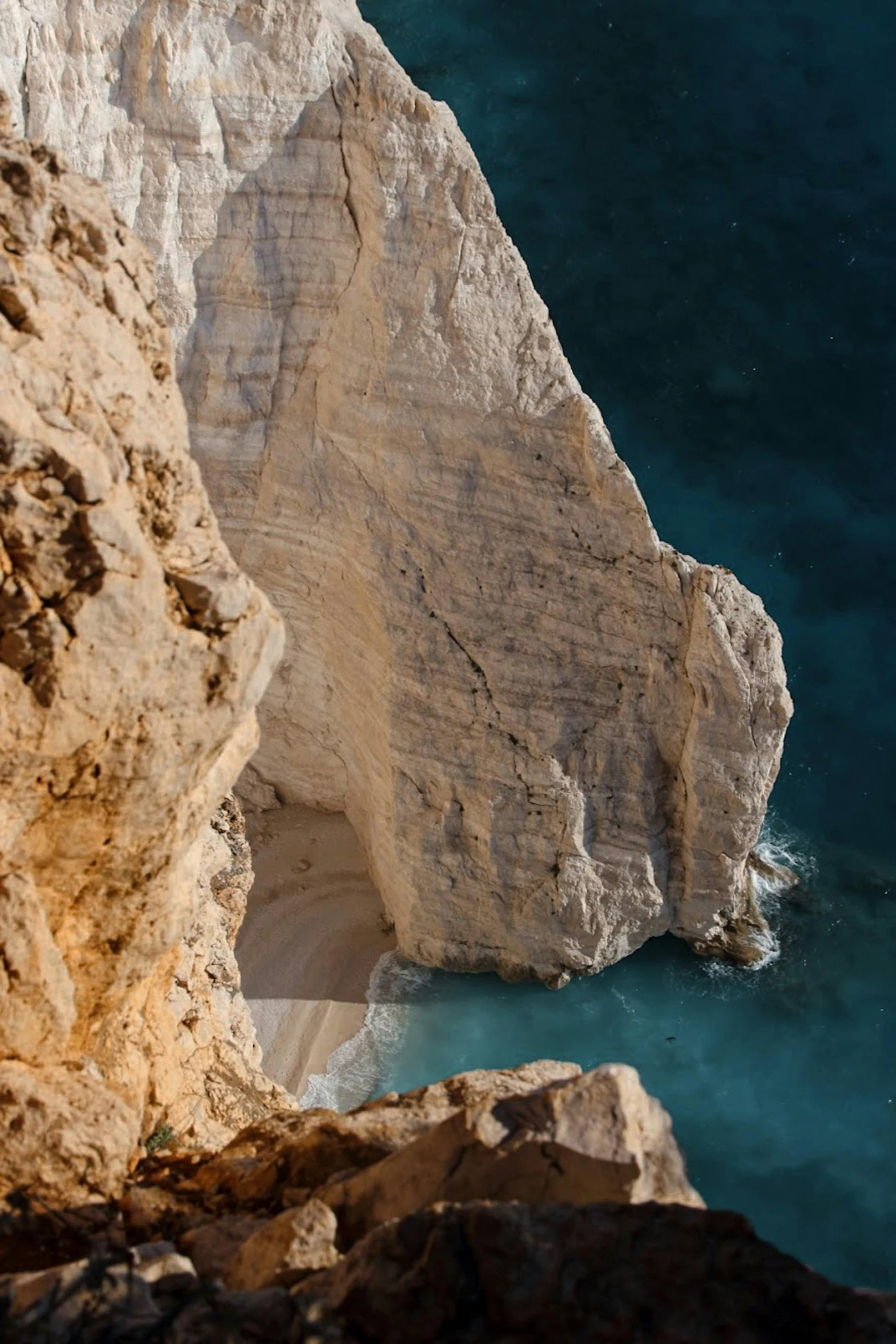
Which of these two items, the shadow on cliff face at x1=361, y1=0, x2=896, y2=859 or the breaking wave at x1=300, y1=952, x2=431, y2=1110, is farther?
the shadow on cliff face at x1=361, y1=0, x2=896, y2=859

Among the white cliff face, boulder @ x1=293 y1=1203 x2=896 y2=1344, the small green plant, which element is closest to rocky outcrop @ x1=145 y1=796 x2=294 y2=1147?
the small green plant

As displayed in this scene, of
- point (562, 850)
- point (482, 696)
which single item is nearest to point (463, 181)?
point (482, 696)

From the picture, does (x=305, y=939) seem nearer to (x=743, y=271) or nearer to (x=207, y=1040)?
(x=207, y=1040)

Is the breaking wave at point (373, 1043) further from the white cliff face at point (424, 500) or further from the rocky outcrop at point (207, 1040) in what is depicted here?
the rocky outcrop at point (207, 1040)

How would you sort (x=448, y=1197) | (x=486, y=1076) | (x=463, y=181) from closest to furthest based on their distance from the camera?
1. (x=448, y=1197)
2. (x=486, y=1076)
3. (x=463, y=181)

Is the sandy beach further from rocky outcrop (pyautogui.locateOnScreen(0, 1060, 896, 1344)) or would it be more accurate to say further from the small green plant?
rocky outcrop (pyautogui.locateOnScreen(0, 1060, 896, 1344))

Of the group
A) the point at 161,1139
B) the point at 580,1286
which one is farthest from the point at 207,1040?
the point at 580,1286

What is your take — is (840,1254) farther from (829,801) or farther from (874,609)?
(874,609)
